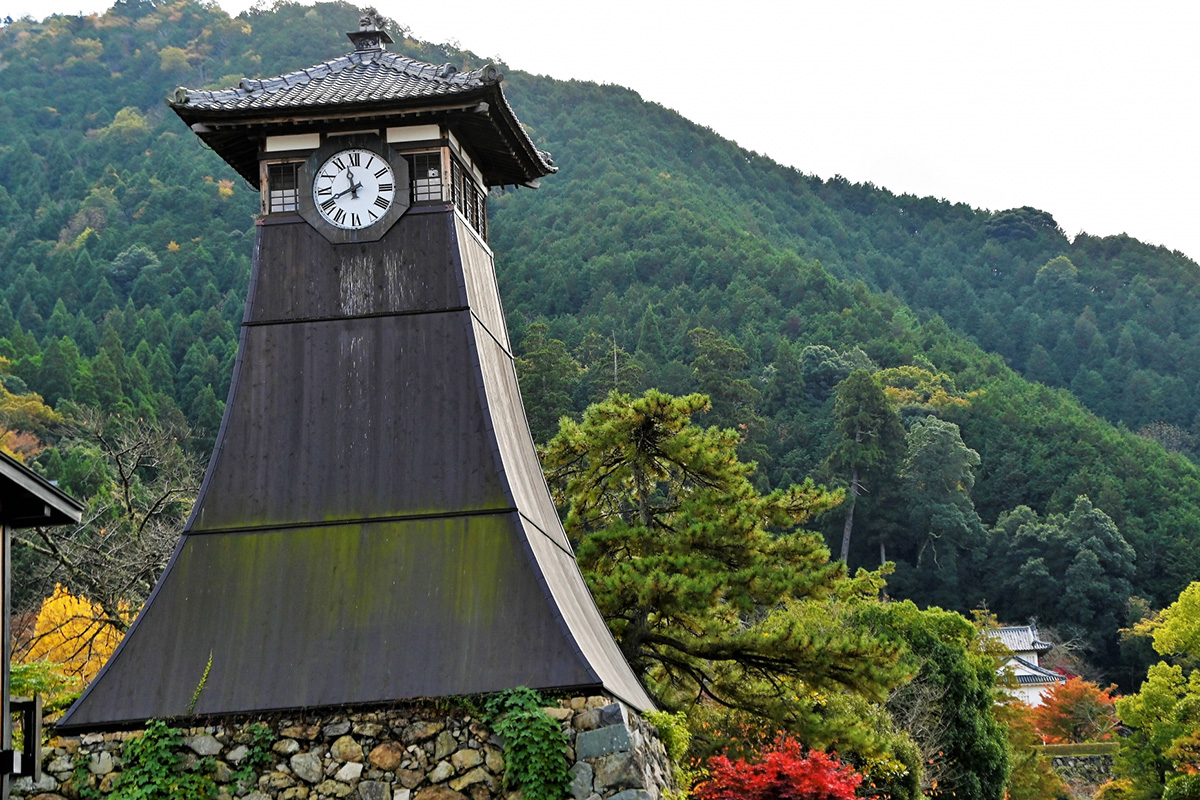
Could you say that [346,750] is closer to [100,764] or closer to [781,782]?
[100,764]

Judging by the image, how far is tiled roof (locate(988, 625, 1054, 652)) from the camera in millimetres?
52312

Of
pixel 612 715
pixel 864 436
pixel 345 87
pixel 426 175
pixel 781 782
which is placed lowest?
pixel 781 782

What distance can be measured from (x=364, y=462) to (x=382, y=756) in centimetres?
290

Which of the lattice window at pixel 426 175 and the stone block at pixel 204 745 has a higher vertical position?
the lattice window at pixel 426 175

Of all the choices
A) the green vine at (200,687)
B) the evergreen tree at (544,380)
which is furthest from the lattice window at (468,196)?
the evergreen tree at (544,380)

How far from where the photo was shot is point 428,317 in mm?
14500

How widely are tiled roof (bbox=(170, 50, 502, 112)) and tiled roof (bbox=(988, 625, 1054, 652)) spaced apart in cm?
4110

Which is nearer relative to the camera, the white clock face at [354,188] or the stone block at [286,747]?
the stone block at [286,747]

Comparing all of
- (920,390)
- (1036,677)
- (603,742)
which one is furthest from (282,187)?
(920,390)

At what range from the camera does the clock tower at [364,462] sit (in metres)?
12.6

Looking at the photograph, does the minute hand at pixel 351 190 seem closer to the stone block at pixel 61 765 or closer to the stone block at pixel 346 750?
the stone block at pixel 346 750

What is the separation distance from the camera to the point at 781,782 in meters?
13.9

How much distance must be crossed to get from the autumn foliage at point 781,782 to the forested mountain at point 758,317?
95.8ft

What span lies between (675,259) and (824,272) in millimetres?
7633
